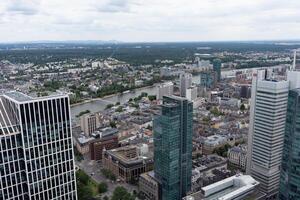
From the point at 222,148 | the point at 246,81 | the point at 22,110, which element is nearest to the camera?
the point at 22,110

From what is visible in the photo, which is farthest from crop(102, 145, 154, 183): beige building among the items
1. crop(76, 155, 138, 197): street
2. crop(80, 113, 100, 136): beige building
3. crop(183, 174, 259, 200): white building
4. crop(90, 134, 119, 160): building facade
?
crop(80, 113, 100, 136): beige building

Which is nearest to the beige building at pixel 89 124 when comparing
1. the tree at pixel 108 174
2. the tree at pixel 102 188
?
the tree at pixel 108 174

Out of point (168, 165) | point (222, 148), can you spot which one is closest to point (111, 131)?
point (222, 148)

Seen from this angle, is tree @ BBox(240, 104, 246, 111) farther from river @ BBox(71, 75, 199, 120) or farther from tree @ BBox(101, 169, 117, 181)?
tree @ BBox(101, 169, 117, 181)

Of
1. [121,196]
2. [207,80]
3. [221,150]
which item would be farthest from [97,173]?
[207,80]

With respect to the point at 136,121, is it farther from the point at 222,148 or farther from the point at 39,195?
the point at 39,195

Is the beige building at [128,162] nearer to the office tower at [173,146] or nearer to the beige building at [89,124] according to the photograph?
the office tower at [173,146]
